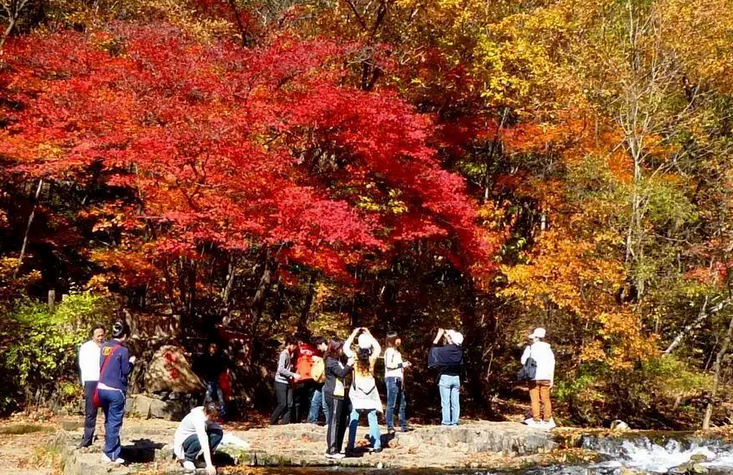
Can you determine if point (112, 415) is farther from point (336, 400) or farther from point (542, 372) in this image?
point (542, 372)

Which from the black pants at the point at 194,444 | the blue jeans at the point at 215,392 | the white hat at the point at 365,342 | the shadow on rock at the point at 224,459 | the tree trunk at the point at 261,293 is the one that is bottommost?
the shadow on rock at the point at 224,459

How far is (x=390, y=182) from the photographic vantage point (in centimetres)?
1412

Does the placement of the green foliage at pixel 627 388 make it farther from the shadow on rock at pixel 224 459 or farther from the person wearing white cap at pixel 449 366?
the shadow on rock at pixel 224 459

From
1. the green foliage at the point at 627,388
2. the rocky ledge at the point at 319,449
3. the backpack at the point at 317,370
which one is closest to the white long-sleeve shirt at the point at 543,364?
the rocky ledge at the point at 319,449

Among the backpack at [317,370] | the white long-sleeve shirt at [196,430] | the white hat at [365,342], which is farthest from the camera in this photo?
the backpack at [317,370]

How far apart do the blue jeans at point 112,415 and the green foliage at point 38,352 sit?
556 cm

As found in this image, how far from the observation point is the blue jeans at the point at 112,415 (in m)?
7.71

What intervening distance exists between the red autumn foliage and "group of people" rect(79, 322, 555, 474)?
7.89ft

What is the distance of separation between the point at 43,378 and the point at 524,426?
30.1 ft

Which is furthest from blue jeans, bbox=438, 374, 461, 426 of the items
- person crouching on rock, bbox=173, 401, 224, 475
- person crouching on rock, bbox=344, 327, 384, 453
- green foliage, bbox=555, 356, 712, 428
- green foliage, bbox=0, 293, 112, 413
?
green foliage, bbox=0, 293, 112, 413

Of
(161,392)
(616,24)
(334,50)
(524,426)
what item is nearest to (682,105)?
(616,24)

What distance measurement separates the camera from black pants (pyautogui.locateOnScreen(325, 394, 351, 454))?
8.59 m

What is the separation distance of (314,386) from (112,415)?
157 inches

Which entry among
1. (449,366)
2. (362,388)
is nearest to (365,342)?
(362,388)
